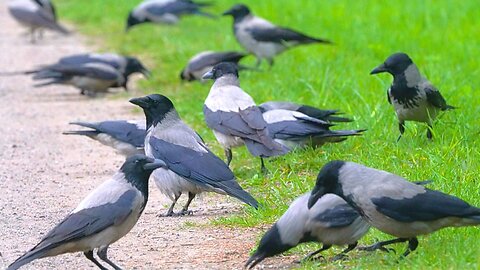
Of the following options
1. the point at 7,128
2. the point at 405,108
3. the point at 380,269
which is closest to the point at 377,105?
the point at 405,108

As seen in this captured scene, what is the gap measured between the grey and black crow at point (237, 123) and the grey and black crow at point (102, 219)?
2.18 meters

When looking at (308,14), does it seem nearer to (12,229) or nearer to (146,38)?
(146,38)

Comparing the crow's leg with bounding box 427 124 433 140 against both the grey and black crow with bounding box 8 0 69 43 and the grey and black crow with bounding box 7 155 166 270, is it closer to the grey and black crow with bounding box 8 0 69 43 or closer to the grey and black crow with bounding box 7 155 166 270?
the grey and black crow with bounding box 7 155 166 270

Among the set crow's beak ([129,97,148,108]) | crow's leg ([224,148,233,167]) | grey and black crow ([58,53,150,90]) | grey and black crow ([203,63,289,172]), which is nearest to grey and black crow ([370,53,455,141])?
grey and black crow ([203,63,289,172])

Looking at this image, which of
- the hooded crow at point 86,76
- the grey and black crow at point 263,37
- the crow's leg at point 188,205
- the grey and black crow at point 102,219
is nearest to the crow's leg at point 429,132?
the crow's leg at point 188,205

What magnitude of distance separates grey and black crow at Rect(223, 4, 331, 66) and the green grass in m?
0.23

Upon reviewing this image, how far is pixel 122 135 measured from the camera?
9359 mm

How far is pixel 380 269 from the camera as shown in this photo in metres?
5.93

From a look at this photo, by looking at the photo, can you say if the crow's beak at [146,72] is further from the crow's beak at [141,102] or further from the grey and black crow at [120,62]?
the crow's beak at [141,102]

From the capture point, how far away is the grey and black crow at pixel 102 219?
599 cm

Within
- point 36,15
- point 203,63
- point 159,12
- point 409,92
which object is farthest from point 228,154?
point 36,15

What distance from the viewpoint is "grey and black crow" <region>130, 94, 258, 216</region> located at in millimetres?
7645

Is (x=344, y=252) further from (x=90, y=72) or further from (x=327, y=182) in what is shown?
(x=90, y=72)

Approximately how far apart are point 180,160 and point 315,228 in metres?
1.87
